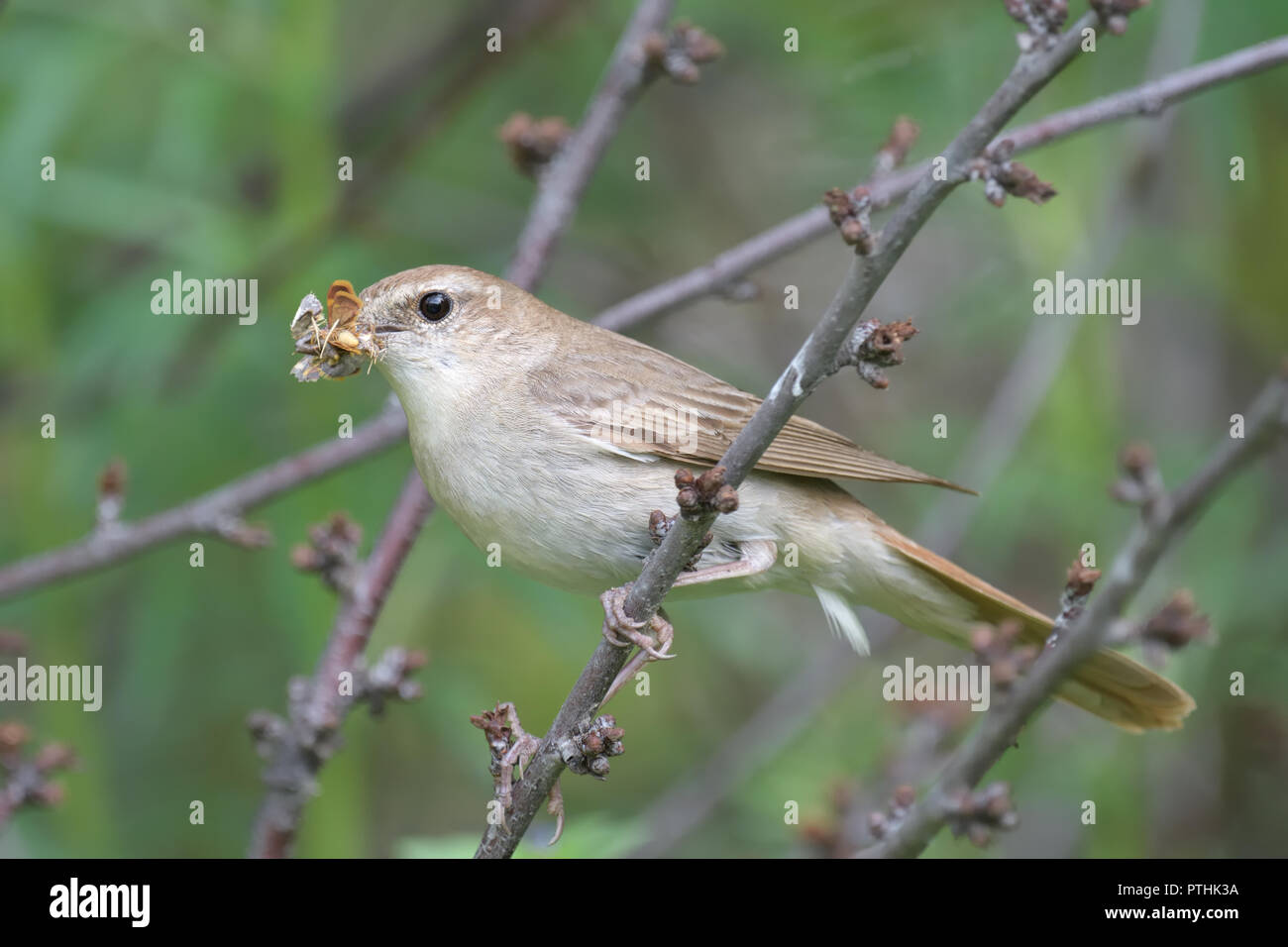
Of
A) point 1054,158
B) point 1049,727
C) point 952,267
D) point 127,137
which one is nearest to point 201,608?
point 127,137

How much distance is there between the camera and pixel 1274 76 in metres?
5.52

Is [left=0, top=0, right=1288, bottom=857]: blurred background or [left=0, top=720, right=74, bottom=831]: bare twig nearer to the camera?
[left=0, top=720, right=74, bottom=831]: bare twig

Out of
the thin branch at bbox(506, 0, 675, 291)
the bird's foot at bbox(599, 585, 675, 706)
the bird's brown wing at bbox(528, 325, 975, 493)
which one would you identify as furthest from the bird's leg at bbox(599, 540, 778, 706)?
the thin branch at bbox(506, 0, 675, 291)

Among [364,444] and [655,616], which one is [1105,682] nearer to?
[655,616]

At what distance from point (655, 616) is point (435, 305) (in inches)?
54.1

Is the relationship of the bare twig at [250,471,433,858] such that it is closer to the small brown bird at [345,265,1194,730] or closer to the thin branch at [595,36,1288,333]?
the small brown bird at [345,265,1194,730]

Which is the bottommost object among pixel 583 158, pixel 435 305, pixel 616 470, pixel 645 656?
pixel 645 656


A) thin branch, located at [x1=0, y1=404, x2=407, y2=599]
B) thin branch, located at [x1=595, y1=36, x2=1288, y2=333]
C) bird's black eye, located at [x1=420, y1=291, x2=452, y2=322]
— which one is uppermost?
thin branch, located at [x1=595, y1=36, x2=1288, y2=333]

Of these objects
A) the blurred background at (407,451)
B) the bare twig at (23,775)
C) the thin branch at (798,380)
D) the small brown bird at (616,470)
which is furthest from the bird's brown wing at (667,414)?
the bare twig at (23,775)

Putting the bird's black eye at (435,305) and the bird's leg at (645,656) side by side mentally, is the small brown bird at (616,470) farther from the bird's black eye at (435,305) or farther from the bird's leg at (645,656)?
the bird's leg at (645,656)

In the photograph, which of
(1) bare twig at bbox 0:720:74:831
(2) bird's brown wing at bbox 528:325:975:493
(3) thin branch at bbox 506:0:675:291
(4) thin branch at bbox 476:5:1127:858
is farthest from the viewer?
(3) thin branch at bbox 506:0:675:291

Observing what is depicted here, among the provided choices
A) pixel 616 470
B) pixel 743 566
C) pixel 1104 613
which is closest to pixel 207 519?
→ pixel 616 470

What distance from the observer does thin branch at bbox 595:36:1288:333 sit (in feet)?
12.0

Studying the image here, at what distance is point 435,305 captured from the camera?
413 centimetres
